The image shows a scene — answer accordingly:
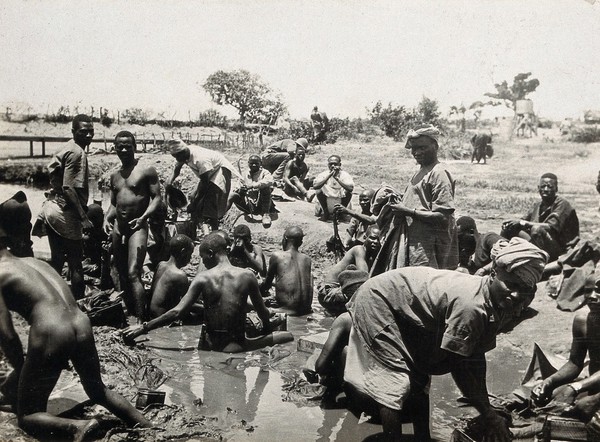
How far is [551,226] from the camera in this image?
7145 mm

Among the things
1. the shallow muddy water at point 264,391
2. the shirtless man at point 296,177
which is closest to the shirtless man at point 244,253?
the shallow muddy water at point 264,391

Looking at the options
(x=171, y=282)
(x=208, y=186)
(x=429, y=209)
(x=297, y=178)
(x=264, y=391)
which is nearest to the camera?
(x=264, y=391)

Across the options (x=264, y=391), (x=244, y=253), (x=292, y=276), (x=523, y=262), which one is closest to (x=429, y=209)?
(x=292, y=276)

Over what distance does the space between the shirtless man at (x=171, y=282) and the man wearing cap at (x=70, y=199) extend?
0.86 m

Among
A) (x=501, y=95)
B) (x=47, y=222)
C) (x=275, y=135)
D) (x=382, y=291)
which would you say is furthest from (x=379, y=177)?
(x=382, y=291)

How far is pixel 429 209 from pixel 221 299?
73.6 inches

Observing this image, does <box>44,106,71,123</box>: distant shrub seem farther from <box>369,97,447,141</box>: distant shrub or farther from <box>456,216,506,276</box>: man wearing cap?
<box>456,216,506,276</box>: man wearing cap

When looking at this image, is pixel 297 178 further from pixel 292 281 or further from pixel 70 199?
pixel 70 199

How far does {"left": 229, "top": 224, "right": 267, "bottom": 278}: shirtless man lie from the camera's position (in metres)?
6.69

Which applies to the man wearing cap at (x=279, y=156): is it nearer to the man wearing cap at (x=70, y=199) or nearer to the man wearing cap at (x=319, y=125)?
the man wearing cap at (x=319, y=125)

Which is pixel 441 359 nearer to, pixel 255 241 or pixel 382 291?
pixel 382 291

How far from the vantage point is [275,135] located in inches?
793

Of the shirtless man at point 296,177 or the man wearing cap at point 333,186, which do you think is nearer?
the man wearing cap at point 333,186

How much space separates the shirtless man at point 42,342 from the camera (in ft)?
11.3
